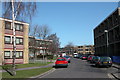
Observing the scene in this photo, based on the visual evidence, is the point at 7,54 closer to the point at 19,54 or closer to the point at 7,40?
the point at 7,40

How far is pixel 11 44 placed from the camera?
34.7 m

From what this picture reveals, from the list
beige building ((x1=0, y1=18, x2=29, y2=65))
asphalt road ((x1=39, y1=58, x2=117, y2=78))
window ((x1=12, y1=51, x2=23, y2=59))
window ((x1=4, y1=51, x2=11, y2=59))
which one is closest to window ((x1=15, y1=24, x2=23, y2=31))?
beige building ((x1=0, y1=18, x2=29, y2=65))

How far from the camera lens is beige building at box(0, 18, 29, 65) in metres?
33.2

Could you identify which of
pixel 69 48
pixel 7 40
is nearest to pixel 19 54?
pixel 7 40

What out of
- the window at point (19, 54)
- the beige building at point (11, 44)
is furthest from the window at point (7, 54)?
the window at point (19, 54)

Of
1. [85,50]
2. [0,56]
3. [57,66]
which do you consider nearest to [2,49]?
[0,56]

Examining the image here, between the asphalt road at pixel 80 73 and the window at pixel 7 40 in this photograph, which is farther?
the window at pixel 7 40

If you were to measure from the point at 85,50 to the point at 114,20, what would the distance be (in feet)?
340

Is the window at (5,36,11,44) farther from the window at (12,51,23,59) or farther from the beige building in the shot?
the window at (12,51,23,59)

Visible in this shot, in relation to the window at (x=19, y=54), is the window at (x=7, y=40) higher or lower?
higher

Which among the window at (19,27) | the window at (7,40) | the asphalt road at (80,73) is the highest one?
the window at (19,27)

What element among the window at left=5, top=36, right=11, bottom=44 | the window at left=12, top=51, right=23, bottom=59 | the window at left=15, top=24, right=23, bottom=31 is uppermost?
the window at left=15, top=24, right=23, bottom=31

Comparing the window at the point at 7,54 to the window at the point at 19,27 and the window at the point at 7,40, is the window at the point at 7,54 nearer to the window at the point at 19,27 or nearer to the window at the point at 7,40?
the window at the point at 7,40

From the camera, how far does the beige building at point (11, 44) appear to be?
1308 inches
